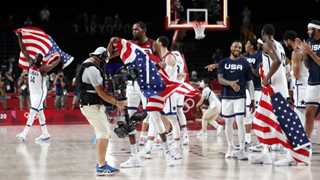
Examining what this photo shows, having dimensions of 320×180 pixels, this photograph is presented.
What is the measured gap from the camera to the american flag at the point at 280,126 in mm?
10320

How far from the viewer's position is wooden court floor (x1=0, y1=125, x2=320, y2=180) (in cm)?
934

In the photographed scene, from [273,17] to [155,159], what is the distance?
21.7 m

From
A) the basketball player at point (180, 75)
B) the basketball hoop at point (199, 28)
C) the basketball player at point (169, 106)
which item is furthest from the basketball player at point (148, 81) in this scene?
the basketball hoop at point (199, 28)

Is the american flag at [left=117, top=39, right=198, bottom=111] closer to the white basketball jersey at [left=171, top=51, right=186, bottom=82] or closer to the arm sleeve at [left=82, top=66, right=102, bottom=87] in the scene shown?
the arm sleeve at [left=82, top=66, right=102, bottom=87]

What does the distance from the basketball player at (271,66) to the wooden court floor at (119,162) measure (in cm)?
45

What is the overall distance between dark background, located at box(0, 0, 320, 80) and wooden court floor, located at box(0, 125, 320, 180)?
14.4 meters

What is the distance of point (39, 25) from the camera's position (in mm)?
29078

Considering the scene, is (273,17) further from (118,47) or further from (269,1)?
(118,47)

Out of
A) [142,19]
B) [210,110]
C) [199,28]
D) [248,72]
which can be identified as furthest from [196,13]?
[142,19]

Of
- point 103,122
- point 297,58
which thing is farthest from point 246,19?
point 103,122

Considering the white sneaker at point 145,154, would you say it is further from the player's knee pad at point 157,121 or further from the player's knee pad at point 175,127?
the player's knee pad at point 157,121

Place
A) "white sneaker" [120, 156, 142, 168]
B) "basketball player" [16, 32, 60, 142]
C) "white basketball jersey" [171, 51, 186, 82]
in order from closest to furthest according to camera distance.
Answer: "white sneaker" [120, 156, 142, 168]
"white basketball jersey" [171, 51, 186, 82]
"basketball player" [16, 32, 60, 142]

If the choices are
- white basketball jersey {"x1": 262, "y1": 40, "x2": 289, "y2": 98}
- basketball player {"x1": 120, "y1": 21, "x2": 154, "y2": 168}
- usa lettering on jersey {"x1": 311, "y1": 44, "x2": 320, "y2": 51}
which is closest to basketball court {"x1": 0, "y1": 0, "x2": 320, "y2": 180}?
basketball player {"x1": 120, "y1": 21, "x2": 154, "y2": 168}

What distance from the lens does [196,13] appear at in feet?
64.0
